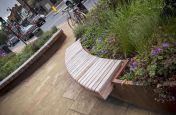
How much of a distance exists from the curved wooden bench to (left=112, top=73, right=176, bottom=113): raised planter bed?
7.0 inches

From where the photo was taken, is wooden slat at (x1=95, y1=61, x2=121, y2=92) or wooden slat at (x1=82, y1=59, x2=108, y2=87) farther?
wooden slat at (x1=82, y1=59, x2=108, y2=87)

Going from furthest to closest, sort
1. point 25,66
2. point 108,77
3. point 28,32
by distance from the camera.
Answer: point 28,32
point 25,66
point 108,77

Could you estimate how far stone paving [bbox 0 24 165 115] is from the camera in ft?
14.4

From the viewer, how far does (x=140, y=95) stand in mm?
3467

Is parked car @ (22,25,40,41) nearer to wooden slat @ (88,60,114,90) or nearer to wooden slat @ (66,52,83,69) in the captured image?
wooden slat @ (66,52,83,69)

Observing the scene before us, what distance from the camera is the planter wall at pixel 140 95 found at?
3.21 m

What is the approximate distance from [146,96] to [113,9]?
2761mm

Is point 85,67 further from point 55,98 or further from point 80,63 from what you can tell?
point 55,98

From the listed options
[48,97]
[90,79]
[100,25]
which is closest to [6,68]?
[48,97]

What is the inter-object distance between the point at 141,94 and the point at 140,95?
5 centimetres

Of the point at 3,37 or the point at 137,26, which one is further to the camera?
the point at 3,37

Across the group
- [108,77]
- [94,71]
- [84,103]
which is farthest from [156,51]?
[84,103]

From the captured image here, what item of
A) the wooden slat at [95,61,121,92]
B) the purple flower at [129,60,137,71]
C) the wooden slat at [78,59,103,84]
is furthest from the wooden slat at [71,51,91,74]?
the purple flower at [129,60,137,71]

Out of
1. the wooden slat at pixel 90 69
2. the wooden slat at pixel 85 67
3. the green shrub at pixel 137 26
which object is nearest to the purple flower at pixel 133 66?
the green shrub at pixel 137 26
